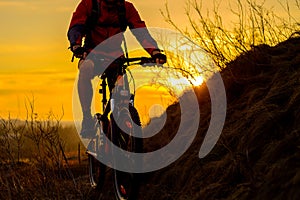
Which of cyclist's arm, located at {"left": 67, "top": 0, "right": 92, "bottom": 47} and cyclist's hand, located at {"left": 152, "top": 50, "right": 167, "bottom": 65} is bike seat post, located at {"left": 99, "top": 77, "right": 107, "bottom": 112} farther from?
cyclist's hand, located at {"left": 152, "top": 50, "right": 167, "bottom": 65}

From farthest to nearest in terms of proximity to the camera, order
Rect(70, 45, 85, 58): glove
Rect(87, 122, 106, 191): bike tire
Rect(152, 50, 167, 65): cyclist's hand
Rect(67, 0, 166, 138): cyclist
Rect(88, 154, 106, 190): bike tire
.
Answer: Rect(88, 154, 106, 190): bike tire, Rect(87, 122, 106, 191): bike tire, Rect(67, 0, 166, 138): cyclist, Rect(152, 50, 167, 65): cyclist's hand, Rect(70, 45, 85, 58): glove

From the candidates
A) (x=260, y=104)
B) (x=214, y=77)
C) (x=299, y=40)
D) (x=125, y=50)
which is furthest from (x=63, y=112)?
(x=299, y=40)

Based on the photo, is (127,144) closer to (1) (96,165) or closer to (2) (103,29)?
(2) (103,29)

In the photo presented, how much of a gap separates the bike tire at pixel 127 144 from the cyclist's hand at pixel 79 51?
0.85 meters

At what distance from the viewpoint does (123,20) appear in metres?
7.23

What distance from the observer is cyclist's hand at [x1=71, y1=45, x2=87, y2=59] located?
647 centimetres

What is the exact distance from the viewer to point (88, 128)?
7715 millimetres

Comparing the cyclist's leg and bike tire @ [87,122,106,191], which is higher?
the cyclist's leg

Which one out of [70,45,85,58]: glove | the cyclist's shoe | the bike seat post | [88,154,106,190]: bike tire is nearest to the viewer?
[70,45,85,58]: glove

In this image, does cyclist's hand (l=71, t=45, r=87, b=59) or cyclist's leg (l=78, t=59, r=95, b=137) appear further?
cyclist's leg (l=78, t=59, r=95, b=137)

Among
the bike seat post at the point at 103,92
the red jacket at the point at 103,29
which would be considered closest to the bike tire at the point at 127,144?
the bike seat post at the point at 103,92

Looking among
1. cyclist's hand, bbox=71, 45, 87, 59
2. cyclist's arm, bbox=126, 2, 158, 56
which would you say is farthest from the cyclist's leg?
cyclist's arm, bbox=126, 2, 158, 56

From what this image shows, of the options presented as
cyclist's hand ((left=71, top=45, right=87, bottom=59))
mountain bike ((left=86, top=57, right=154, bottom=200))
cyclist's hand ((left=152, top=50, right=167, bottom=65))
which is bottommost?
mountain bike ((left=86, top=57, right=154, bottom=200))

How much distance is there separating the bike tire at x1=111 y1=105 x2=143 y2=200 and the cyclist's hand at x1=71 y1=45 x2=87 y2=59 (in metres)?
0.85
